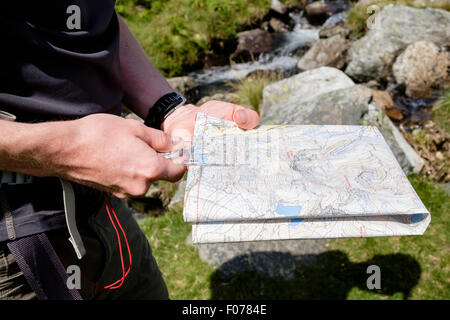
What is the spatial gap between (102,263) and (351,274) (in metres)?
2.33

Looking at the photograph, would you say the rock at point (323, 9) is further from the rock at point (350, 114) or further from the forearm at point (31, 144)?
the forearm at point (31, 144)

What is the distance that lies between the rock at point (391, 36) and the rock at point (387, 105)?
1332 millimetres

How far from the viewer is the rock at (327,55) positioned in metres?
7.60

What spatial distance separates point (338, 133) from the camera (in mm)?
1613

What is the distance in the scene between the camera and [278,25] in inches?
425

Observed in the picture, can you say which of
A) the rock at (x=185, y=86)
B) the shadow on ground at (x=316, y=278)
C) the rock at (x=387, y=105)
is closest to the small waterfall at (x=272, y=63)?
the rock at (x=185, y=86)

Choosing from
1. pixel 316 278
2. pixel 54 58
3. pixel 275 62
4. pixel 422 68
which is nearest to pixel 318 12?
pixel 275 62

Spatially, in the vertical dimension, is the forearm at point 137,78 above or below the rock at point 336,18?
above
